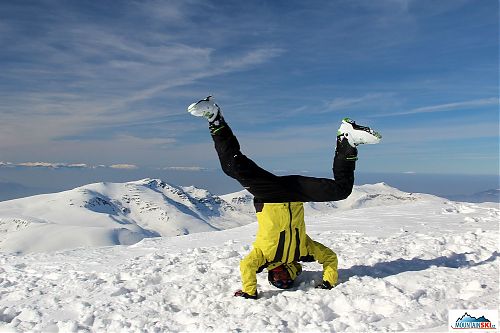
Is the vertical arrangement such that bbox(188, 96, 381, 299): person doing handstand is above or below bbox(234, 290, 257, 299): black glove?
above

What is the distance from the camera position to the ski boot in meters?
6.11

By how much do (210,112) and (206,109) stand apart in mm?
82

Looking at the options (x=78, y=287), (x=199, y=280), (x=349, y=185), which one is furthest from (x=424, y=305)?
(x=78, y=287)

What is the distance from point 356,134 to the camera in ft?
19.6

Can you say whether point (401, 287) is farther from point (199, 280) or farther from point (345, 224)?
point (345, 224)

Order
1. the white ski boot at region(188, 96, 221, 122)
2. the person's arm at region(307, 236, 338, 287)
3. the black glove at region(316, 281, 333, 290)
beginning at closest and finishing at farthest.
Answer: the white ski boot at region(188, 96, 221, 122)
the black glove at region(316, 281, 333, 290)
the person's arm at region(307, 236, 338, 287)

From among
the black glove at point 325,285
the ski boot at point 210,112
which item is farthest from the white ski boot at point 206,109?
the black glove at point 325,285

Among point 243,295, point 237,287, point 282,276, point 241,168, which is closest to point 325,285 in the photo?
point 282,276

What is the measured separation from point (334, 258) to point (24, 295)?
5.15m

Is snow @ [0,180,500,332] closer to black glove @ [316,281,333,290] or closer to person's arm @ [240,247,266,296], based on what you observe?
black glove @ [316,281,333,290]

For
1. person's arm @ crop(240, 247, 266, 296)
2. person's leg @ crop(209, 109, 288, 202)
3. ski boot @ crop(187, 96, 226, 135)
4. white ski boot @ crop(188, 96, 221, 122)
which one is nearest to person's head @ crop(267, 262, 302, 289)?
person's arm @ crop(240, 247, 266, 296)

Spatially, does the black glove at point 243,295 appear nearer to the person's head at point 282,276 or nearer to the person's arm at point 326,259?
the person's head at point 282,276

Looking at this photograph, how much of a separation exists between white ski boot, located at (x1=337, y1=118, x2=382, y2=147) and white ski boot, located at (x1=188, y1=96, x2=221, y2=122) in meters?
1.90

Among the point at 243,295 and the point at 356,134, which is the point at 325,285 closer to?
the point at 243,295
